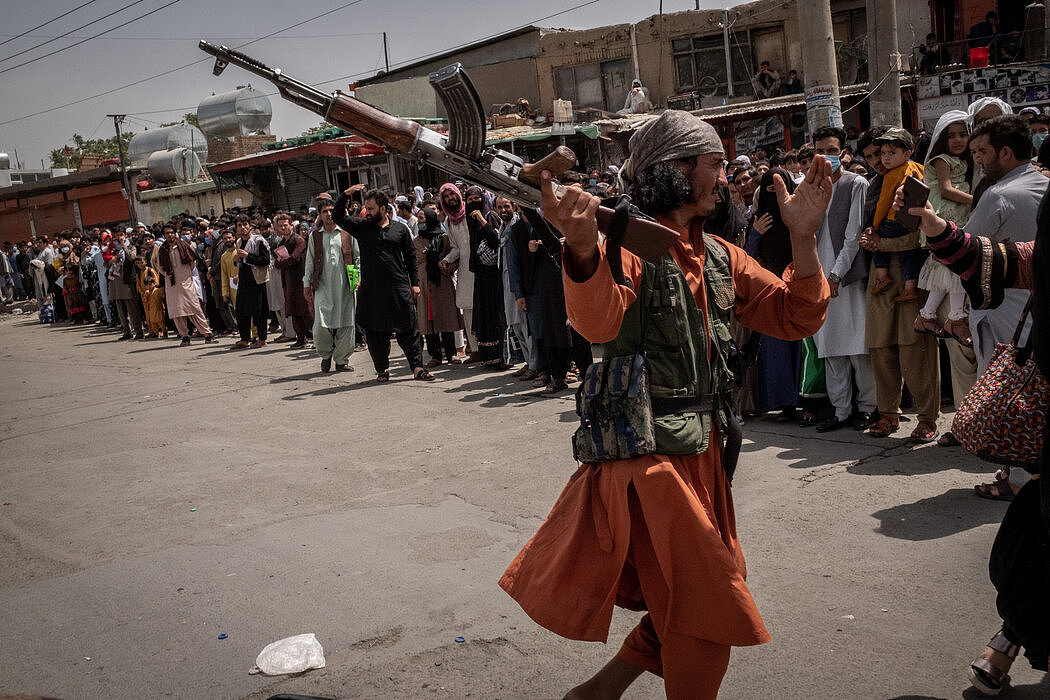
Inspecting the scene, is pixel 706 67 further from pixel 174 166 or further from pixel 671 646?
pixel 671 646

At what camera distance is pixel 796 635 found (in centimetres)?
358

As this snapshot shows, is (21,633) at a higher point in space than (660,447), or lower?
lower

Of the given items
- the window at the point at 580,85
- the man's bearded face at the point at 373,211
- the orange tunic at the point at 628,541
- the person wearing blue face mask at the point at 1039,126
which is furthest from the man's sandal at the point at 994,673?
the window at the point at 580,85

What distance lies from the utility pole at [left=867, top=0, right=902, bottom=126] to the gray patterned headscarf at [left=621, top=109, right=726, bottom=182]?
515 inches

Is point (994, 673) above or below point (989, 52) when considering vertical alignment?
below

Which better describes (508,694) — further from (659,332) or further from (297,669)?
(659,332)

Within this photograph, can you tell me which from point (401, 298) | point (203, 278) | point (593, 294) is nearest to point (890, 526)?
point (593, 294)

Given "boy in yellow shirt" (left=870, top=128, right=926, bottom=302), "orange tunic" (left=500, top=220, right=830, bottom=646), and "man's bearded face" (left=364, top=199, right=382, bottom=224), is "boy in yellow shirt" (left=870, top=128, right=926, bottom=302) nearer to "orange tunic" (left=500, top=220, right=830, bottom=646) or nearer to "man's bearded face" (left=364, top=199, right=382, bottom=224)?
"orange tunic" (left=500, top=220, right=830, bottom=646)

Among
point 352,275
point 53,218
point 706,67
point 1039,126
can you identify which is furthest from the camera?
point 53,218

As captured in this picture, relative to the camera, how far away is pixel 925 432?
19.7 ft

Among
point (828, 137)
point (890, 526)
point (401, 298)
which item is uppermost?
point (828, 137)

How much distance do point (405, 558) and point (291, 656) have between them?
111 cm

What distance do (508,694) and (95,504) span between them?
4084 millimetres

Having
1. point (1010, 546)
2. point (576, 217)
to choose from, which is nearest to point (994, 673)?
point (1010, 546)
